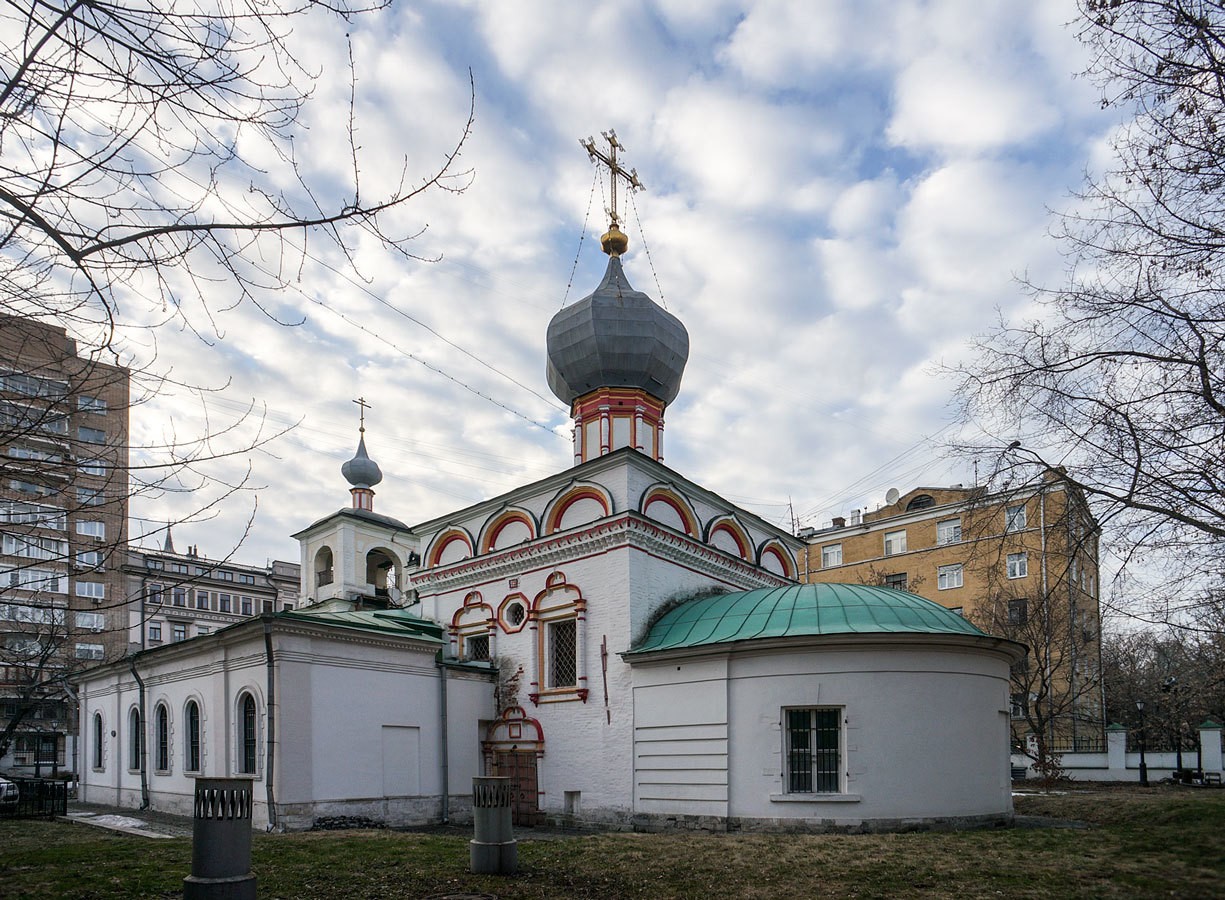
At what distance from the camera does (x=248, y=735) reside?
52.7 feet

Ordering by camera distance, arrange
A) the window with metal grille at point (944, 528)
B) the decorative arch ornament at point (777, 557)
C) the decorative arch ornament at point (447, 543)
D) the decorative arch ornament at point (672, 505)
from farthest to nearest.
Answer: the window with metal grille at point (944, 528)
the decorative arch ornament at point (777, 557)
the decorative arch ornament at point (447, 543)
the decorative arch ornament at point (672, 505)

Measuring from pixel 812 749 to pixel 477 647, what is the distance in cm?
802

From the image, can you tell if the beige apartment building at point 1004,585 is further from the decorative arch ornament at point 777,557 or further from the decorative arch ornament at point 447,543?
the decorative arch ornament at point 447,543

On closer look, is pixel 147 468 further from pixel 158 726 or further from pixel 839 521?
pixel 839 521

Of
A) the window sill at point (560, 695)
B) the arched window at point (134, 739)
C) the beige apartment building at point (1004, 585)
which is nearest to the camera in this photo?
the window sill at point (560, 695)

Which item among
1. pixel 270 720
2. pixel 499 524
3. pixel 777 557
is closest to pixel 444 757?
pixel 270 720

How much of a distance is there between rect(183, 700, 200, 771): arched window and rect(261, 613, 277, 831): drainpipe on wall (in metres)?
3.63

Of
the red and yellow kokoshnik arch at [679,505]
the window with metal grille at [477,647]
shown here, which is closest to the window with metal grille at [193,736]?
the window with metal grille at [477,647]

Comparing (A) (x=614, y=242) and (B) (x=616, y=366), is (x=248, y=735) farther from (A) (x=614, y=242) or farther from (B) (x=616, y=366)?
(A) (x=614, y=242)

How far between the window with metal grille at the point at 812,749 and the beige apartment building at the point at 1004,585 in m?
3.48

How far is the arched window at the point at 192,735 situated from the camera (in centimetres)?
1767

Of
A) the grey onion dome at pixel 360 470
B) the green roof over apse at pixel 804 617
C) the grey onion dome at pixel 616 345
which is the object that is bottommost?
the green roof over apse at pixel 804 617

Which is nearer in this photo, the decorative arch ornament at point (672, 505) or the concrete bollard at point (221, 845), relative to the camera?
→ the concrete bollard at point (221, 845)

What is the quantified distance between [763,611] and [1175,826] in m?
6.32
